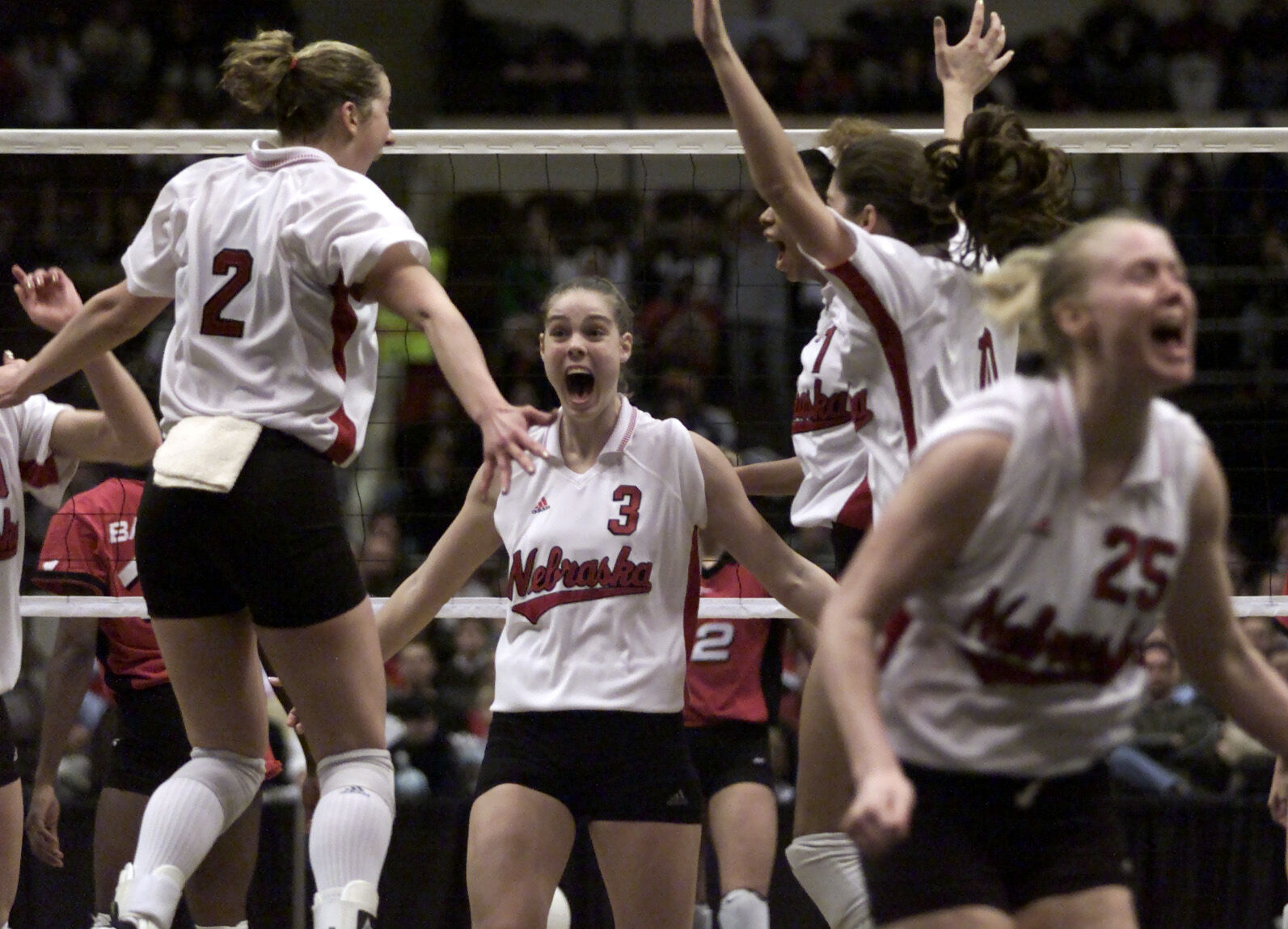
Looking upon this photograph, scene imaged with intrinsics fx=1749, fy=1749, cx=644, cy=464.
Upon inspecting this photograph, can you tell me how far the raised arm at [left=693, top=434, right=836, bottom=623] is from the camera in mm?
4254

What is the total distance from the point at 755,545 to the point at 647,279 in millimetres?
4935

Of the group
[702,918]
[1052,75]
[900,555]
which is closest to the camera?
[900,555]

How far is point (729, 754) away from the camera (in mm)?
5898

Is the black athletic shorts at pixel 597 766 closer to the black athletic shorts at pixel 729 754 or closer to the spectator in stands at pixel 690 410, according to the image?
the black athletic shorts at pixel 729 754

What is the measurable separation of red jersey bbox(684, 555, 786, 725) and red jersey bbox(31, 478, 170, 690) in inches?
70.8

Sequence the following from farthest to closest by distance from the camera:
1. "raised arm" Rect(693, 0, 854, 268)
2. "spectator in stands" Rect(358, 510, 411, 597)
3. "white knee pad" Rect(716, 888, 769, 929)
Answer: "spectator in stands" Rect(358, 510, 411, 597), "white knee pad" Rect(716, 888, 769, 929), "raised arm" Rect(693, 0, 854, 268)

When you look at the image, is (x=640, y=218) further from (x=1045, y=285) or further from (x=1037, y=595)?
(x=1037, y=595)

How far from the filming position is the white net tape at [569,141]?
17.8 feet

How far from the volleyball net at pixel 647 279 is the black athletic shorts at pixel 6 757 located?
155 inches

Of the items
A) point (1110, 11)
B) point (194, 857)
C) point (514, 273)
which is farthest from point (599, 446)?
point (1110, 11)

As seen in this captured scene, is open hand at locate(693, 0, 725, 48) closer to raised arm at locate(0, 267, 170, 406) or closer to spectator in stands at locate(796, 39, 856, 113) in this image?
raised arm at locate(0, 267, 170, 406)

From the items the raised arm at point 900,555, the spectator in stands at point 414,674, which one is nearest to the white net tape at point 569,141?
the raised arm at point 900,555

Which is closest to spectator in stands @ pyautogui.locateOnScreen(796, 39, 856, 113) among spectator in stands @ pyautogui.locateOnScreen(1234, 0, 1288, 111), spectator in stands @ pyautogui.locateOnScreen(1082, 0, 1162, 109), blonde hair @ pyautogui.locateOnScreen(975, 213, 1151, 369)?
spectator in stands @ pyautogui.locateOnScreen(1082, 0, 1162, 109)

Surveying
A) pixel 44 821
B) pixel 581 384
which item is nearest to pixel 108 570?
pixel 44 821
